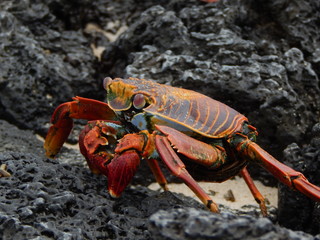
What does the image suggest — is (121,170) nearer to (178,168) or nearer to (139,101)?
(178,168)

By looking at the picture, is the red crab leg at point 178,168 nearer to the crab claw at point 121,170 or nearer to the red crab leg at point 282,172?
the crab claw at point 121,170

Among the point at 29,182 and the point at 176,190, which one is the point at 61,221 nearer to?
the point at 29,182

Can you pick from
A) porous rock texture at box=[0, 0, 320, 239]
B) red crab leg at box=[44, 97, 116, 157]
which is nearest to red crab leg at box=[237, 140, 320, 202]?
porous rock texture at box=[0, 0, 320, 239]

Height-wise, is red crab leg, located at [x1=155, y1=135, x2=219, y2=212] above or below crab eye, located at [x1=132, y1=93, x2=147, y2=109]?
below

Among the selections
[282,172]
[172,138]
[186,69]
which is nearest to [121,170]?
[172,138]

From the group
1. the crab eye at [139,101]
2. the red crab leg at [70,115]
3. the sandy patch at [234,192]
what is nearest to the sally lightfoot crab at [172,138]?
the crab eye at [139,101]

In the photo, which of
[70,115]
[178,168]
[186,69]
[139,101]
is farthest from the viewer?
[186,69]

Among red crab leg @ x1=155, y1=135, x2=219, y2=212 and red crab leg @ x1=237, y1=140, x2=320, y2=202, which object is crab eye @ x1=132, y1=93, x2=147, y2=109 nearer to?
red crab leg @ x1=155, y1=135, x2=219, y2=212
